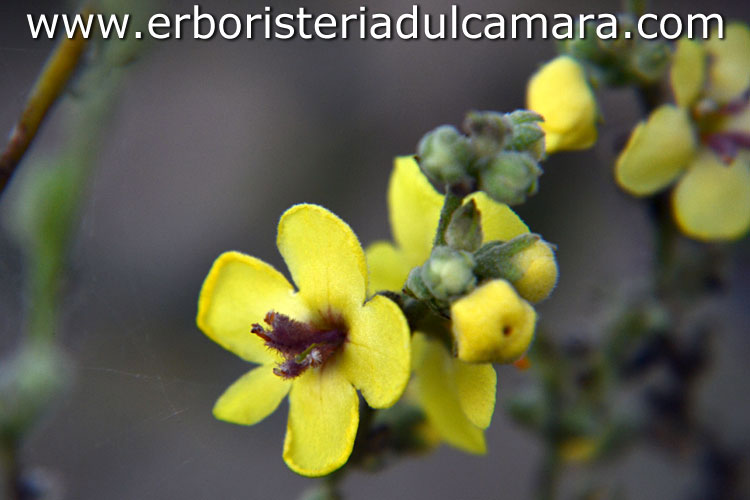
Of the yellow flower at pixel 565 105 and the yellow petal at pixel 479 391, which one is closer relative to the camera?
the yellow petal at pixel 479 391

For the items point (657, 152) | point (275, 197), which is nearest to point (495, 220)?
point (657, 152)

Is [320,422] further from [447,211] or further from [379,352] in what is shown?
[447,211]

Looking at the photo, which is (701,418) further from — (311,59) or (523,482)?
(311,59)

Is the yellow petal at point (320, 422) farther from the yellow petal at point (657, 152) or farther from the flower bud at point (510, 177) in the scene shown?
the yellow petal at point (657, 152)

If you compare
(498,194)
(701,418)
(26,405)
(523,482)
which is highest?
(498,194)

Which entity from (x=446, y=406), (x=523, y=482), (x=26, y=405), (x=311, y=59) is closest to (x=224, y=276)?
(x=446, y=406)

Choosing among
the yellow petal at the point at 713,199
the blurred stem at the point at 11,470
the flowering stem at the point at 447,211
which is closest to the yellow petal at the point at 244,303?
the flowering stem at the point at 447,211
